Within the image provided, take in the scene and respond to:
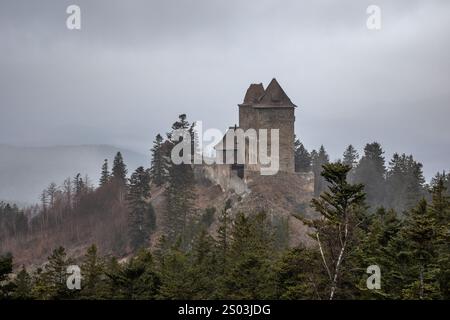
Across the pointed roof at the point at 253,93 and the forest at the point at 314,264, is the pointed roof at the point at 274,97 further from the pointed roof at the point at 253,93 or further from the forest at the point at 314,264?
the forest at the point at 314,264

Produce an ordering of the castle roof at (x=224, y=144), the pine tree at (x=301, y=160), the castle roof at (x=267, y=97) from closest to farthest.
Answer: the castle roof at (x=267, y=97), the castle roof at (x=224, y=144), the pine tree at (x=301, y=160)

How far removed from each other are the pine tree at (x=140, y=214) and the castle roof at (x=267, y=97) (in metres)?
18.5

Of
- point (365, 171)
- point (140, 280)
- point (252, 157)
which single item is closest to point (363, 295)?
point (140, 280)

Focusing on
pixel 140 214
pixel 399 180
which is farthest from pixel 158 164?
pixel 399 180

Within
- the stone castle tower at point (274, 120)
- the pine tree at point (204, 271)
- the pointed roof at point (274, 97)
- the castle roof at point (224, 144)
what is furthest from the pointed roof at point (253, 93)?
the pine tree at point (204, 271)

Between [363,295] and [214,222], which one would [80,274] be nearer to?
[363,295]

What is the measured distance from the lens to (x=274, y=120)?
101 m

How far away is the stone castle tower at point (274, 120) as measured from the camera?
100625 millimetres

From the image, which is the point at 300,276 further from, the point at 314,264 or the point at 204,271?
the point at 204,271

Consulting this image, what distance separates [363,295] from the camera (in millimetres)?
35812

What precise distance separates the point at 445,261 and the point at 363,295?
4.38 metres

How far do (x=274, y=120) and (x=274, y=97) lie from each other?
4.50 metres

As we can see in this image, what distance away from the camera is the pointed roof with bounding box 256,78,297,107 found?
10288cm

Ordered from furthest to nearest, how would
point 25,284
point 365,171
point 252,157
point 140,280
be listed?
1. point 365,171
2. point 252,157
3. point 25,284
4. point 140,280
